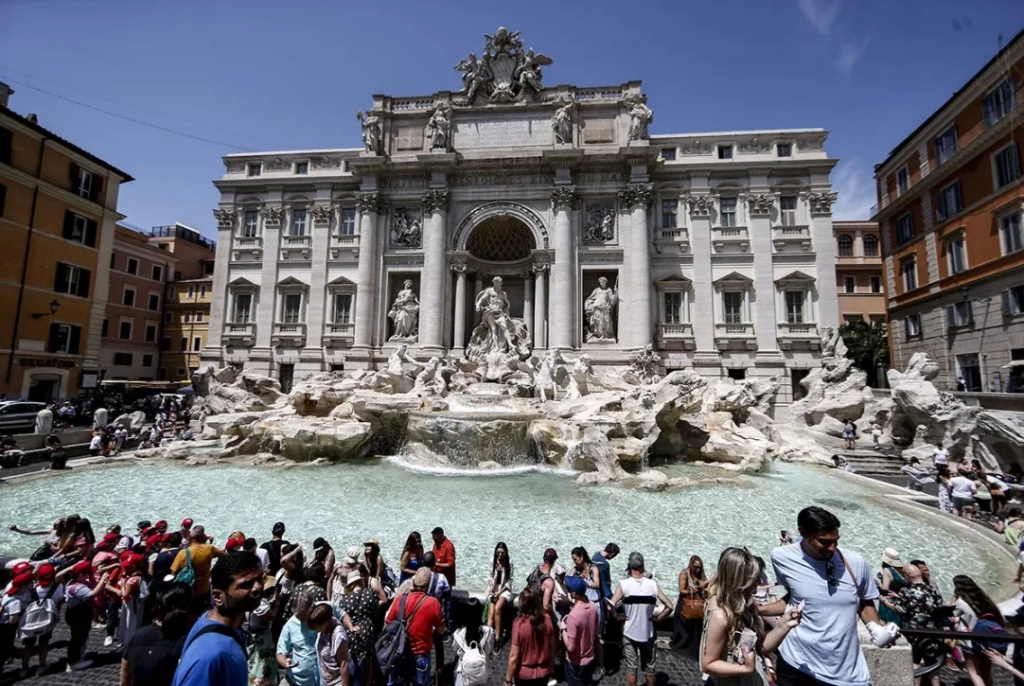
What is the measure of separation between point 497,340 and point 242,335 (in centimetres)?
1527

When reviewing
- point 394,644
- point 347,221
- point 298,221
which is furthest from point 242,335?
point 394,644

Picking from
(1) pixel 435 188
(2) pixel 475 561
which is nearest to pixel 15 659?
(2) pixel 475 561

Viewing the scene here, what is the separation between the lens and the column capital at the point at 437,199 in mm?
23484

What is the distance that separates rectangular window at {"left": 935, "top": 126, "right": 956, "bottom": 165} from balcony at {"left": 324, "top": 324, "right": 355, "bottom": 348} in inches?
1229

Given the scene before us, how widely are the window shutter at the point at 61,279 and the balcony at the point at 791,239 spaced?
3556 centimetres

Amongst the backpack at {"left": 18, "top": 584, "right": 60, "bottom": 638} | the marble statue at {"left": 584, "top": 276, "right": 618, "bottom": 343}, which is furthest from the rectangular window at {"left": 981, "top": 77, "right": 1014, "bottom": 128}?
the backpack at {"left": 18, "top": 584, "right": 60, "bottom": 638}

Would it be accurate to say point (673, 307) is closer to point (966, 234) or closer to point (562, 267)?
point (562, 267)

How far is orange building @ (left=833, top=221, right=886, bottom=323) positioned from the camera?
34.3m

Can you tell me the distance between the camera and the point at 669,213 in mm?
23766

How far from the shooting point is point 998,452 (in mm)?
12438

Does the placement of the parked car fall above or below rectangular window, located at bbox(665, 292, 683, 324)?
below

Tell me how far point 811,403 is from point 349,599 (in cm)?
2027

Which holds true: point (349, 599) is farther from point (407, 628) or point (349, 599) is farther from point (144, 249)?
point (144, 249)

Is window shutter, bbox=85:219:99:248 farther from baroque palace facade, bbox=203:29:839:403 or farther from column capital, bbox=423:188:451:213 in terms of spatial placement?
column capital, bbox=423:188:451:213
